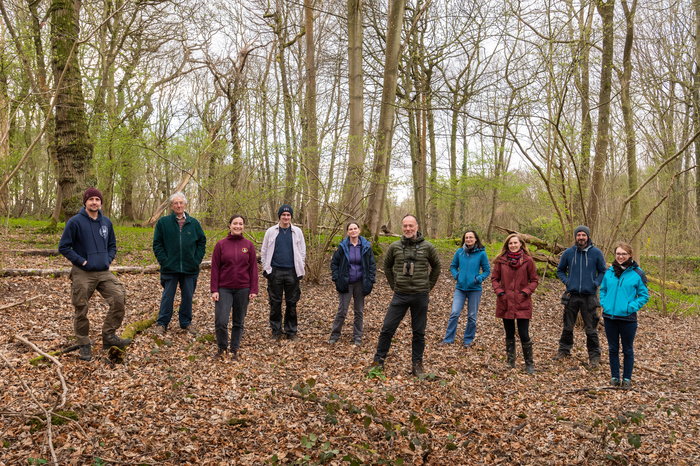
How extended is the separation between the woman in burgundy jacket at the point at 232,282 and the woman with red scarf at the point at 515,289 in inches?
122

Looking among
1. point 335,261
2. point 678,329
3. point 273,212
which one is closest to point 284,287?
point 335,261

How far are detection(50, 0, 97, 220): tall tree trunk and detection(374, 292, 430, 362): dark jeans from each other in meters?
7.72

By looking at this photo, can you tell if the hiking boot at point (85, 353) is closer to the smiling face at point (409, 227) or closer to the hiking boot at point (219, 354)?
the hiking boot at point (219, 354)

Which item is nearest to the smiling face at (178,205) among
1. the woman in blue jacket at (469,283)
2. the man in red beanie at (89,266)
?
the man in red beanie at (89,266)

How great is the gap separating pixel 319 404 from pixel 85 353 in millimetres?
2458

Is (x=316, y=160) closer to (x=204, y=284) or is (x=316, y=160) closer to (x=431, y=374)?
(x=204, y=284)

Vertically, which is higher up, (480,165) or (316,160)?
(480,165)

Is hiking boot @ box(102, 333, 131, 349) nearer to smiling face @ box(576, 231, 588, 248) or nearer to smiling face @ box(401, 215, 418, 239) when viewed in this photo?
smiling face @ box(401, 215, 418, 239)

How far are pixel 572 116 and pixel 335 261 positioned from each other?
790 centimetres

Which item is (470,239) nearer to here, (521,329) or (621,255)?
(521,329)

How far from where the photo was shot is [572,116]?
415 inches

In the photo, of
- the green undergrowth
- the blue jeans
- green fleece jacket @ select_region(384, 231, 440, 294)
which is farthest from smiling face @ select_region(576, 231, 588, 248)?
the green undergrowth

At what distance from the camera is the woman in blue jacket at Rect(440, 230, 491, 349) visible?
638 centimetres

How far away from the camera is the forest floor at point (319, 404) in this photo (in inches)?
132
